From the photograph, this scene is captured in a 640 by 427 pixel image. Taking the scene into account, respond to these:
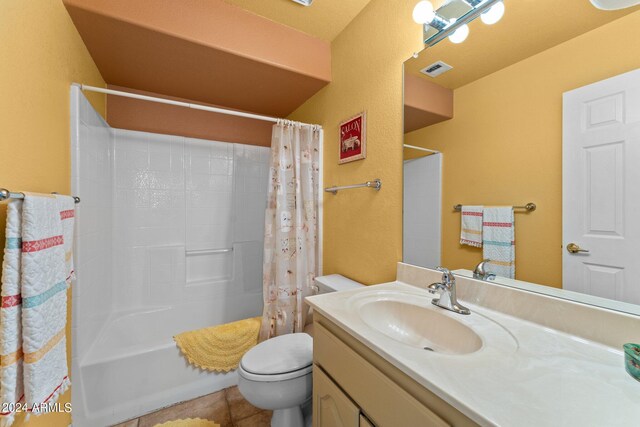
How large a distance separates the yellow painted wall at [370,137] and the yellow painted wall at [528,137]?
0.31 metres

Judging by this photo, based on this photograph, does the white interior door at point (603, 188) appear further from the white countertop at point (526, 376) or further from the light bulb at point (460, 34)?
the light bulb at point (460, 34)

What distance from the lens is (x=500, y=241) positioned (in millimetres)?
886

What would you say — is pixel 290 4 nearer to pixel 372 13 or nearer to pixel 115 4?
pixel 372 13

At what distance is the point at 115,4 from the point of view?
119cm

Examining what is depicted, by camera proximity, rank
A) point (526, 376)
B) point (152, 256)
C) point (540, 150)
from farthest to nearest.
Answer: point (152, 256) < point (540, 150) < point (526, 376)

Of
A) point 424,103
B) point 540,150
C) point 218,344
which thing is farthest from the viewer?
point 218,344

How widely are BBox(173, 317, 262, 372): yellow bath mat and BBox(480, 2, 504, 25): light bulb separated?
1966 millimetres

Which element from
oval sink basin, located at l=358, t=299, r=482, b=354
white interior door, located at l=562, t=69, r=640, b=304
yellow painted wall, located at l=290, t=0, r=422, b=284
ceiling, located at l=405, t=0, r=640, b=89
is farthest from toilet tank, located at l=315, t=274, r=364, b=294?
ceiling, located at l=405, t=0, r=640, b=89

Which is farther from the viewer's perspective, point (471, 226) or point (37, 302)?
point (471, 226)

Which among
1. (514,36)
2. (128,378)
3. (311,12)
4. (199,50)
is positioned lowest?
(128,378)

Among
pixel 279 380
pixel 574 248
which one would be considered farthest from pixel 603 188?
pixel 279 380

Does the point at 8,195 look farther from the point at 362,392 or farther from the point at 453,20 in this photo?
the point at 453,20

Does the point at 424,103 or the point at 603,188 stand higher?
the point at 424,103

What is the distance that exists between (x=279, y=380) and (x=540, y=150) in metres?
1.31
